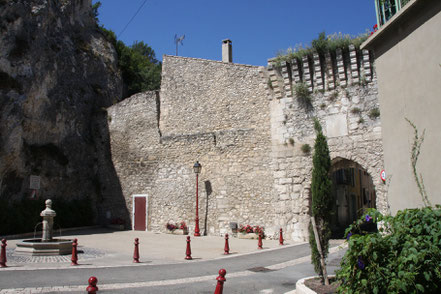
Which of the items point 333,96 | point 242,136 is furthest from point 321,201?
point 242,136

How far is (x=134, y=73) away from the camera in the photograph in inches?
1054

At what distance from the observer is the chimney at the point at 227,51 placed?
19.6m

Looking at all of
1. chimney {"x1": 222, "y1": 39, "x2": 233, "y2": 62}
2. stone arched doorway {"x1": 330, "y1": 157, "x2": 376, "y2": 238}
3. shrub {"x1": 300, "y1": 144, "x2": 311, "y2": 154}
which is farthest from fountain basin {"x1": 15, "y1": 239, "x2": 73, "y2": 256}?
chimney {"x1": 222, "y1": 39, "x2": 233, "y2": 62}

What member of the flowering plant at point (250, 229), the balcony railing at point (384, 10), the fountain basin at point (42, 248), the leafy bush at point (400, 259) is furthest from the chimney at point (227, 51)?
the leafy bush at point (400, 259)

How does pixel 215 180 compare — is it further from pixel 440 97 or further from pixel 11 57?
pixel 440 97

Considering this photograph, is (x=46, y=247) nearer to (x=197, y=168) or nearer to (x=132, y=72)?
(x=197, y=168)

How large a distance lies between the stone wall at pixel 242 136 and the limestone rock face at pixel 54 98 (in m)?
1.81

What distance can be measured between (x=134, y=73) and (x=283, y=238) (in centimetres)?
1747

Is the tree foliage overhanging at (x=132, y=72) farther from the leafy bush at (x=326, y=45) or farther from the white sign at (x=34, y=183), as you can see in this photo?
the leafy bush at (x=326, y=45)

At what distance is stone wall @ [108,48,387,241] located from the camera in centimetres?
1362

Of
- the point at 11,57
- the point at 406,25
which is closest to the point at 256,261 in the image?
the point at 406,25

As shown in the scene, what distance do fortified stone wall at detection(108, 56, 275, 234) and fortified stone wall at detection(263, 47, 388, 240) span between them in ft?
2.09

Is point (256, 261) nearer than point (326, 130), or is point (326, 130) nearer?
point (256, 261)

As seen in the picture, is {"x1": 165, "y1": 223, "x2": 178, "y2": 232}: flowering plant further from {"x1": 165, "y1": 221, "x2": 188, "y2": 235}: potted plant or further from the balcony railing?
the balcony railing
